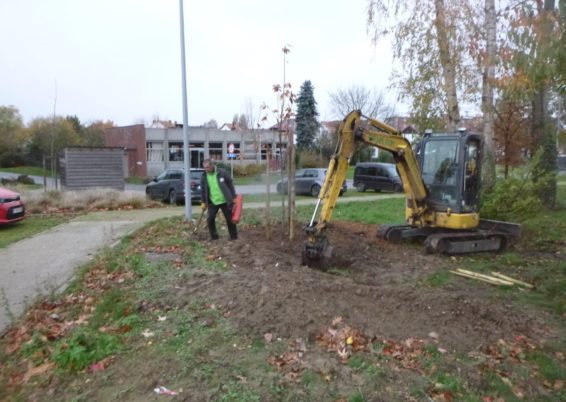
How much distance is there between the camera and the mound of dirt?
5234 mm

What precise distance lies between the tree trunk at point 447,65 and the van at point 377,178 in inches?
515

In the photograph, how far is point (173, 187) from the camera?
74.4ft

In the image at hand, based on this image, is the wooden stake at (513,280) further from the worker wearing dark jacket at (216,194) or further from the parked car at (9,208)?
the parked car at (9,208)

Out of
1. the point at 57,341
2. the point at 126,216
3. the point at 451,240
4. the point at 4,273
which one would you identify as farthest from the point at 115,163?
the point at 57,341

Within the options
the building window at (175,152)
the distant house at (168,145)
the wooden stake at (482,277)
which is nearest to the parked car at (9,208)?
the wooden stake at (482,277)

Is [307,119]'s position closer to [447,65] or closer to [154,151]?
[154,151]

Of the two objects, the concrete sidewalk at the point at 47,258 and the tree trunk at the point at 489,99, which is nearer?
the concrete sidewalk at the point at 47,258

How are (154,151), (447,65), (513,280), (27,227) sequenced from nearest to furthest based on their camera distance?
(513,280)
(27,227)
(447,65)
(154,151)

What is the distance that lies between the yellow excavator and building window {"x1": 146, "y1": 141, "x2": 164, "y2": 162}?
41991 mm

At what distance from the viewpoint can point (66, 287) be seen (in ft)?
23.9

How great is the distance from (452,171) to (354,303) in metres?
5.60

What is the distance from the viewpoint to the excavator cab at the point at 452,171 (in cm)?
1041

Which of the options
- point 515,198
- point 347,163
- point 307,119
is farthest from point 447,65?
point 307,119

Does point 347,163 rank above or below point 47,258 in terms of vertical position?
above
